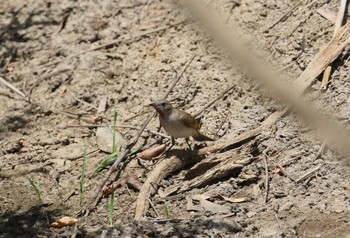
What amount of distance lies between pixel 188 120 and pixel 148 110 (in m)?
0.92

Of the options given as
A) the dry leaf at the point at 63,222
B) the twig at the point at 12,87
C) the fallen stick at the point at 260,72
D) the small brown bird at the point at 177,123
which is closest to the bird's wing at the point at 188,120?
the small brown bird at the point at 177,123

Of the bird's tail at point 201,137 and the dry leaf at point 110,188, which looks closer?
the dry leaf at point 110,188

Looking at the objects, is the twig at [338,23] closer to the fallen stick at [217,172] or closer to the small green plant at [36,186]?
the fallen stick at [217,172]

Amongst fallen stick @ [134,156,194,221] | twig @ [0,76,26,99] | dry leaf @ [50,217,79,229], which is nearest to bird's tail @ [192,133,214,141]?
fallen stick @ [134,156,194,221]

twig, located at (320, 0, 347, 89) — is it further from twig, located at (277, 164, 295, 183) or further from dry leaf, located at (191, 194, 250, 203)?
dry leaf, located at (191, 194, 250, 203)

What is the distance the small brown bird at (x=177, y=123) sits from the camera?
570 centimetres

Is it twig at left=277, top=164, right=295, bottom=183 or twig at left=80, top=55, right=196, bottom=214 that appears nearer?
twig at left=277, top=164, right=295, bottom=183

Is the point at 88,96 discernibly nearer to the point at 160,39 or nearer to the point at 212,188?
the point at 160,39

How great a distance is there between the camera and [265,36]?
255 inches

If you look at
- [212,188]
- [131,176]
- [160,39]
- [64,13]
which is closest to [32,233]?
[131,176]

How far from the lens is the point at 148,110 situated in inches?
259

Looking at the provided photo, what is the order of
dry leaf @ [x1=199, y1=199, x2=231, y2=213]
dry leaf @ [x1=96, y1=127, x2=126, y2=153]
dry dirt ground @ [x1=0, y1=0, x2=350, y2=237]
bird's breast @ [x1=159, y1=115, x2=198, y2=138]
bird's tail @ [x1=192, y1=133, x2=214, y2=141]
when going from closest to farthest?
dry dirt ground @ [x1=0, y1=0, x2=350, y2=237] < dry leaf @ [x1=199, y1=199, x2=231, y2=213] < bird's breast @ [x1=159, y1=115, x2=198, y2=138] < bird's tail @ [x1=192, y1=133, x2=214, y2=141] < dry leaf @ [x1=96, y1=127, x2=126, y2=153]

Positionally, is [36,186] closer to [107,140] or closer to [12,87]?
[107,140]

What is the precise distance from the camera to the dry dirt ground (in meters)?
4.80
